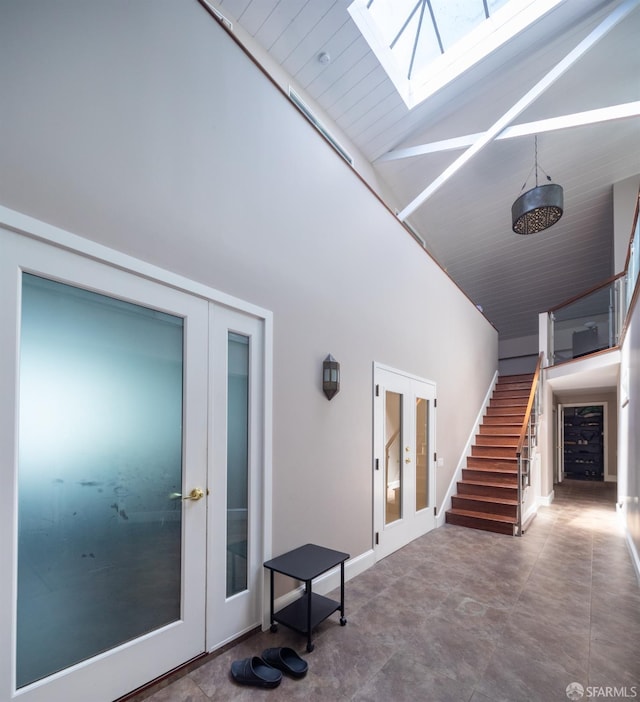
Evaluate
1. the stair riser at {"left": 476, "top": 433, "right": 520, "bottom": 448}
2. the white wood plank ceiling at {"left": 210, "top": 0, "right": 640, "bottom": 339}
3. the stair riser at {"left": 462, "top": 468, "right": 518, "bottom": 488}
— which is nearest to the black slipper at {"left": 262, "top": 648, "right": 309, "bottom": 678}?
the stair riser at {"left": 462, "top": 468, "right": 518, "bottom": 488}

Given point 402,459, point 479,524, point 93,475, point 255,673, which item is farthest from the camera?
point 479,524

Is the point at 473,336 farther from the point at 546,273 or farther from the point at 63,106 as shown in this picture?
the point at 63,106

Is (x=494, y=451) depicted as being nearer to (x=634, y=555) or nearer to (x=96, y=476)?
(x=634, y=555)

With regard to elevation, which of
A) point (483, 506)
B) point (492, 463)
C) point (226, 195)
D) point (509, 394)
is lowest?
point (483, 506)

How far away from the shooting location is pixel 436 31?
4.68 metres

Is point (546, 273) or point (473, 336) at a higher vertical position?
point (546, 273)

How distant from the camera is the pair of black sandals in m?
1.96

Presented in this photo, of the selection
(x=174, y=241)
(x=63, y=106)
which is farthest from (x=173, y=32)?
(x=174, y=241)

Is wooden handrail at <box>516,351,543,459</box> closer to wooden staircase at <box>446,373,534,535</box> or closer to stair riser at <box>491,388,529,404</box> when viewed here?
wooden staircase at <box>446,373,534,535</box>

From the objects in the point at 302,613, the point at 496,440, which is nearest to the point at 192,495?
the point at 302,613

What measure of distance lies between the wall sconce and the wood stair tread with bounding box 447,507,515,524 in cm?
326

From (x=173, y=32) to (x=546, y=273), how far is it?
8220 millimetres

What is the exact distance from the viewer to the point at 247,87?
2641 millimetres

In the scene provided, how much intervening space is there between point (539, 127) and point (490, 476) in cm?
477
